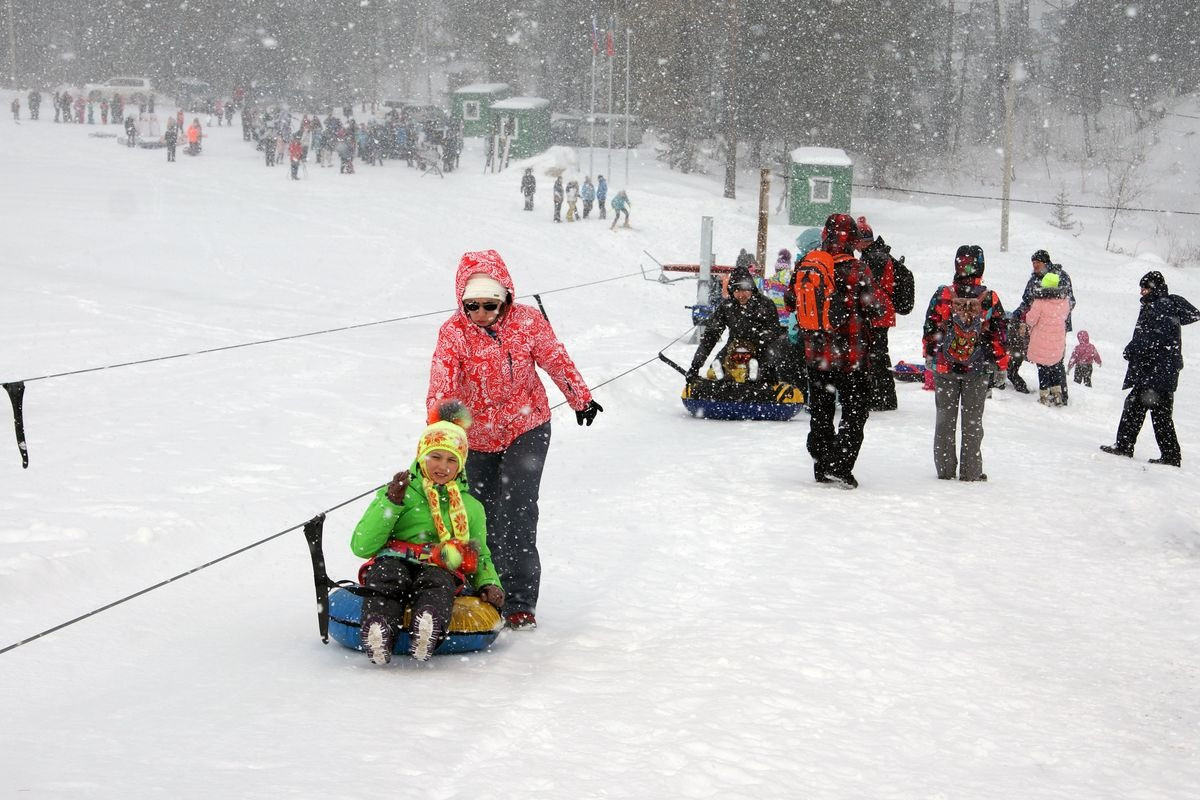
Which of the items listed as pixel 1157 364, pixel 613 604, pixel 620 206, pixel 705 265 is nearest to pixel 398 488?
pixel 613 604

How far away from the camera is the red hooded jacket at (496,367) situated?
5.38 meters

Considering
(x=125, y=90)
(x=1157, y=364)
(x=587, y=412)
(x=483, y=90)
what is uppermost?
(x=483, y=90)

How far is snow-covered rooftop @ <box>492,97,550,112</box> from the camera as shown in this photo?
5009 centimetres

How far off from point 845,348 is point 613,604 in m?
3.30

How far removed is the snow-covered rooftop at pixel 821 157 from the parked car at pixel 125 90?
28.9 meters

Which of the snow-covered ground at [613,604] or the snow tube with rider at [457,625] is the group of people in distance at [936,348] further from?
the snow tube with rider at [457,625]

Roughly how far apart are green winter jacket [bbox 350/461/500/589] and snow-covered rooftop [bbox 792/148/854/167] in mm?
38433

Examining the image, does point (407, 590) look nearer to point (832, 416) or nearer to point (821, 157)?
point (832, 416)

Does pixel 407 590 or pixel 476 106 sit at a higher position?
pixel 476 106

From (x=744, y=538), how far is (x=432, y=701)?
11.3 ft

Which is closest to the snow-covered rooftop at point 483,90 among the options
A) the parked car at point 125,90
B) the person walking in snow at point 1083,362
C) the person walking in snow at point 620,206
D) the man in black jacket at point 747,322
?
the parked car at point 125,90

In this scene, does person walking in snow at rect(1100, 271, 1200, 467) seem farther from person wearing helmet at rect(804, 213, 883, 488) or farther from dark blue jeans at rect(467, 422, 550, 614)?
dark blue jeans at rect(467, 422, 550, 614)

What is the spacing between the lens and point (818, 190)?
41594 millimetres

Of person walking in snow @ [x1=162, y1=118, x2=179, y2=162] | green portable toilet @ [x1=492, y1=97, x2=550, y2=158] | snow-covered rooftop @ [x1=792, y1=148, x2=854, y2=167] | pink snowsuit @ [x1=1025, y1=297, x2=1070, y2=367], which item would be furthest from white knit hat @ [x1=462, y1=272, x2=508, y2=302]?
green portable toilet @ [x1=492, y1=97, x2=550, y2=158]
